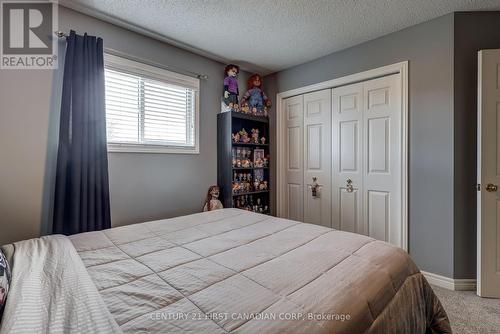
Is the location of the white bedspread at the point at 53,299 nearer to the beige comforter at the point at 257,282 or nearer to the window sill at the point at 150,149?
the beige comforter at the point at 257,282

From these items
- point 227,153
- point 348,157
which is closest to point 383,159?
point 348,157

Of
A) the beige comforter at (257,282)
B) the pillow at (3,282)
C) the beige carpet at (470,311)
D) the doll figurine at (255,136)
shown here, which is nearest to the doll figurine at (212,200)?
the doll figurine at (255,136)

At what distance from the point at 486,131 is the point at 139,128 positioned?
3.14m

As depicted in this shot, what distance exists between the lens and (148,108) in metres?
2.53

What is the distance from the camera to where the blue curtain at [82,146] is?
1923mm

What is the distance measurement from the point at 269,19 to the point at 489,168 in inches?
89.9

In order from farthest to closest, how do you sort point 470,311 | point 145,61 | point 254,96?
1. point 254,96
2. point 145,61
3. point 470,311

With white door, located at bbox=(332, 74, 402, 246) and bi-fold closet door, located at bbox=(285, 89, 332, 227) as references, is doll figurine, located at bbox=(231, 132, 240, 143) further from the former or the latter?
white door, located at bbox=(332, 74, 402, 246)

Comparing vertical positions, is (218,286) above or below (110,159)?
below

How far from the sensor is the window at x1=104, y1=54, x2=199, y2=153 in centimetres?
228

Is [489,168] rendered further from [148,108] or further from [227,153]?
[148,108]

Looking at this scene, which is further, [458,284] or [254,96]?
[254,96]

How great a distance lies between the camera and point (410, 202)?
234 centimetres

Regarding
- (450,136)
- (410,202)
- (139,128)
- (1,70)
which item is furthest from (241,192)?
(1,70)
